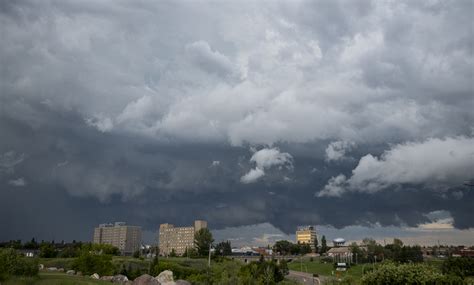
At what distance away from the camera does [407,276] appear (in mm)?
52062

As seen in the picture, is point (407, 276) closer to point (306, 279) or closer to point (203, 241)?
point (306, 279)

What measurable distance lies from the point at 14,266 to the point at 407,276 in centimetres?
5257

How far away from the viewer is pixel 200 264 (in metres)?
150

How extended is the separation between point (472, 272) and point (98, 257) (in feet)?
325

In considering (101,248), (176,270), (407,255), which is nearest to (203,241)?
(101,248)

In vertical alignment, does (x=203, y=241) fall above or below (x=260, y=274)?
above

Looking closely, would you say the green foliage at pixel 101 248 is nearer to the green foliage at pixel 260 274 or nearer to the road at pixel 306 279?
the green foliage at pixel 260 274

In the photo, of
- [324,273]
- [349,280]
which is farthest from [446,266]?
[349,280]

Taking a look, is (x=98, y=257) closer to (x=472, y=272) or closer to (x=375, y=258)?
(x=472, y=272)

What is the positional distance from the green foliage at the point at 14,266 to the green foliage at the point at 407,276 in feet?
154

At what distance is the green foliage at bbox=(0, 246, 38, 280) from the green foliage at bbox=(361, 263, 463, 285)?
4687cm

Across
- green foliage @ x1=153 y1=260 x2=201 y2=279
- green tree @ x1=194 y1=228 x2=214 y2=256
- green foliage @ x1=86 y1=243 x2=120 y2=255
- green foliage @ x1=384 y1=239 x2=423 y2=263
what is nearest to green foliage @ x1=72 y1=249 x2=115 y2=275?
green foliage @ x1=153 y1=260 x2=201 y2=279

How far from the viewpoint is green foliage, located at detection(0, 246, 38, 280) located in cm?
6169

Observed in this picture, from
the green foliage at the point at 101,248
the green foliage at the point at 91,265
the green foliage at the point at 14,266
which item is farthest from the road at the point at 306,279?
the green foliage at the point at 14,266
